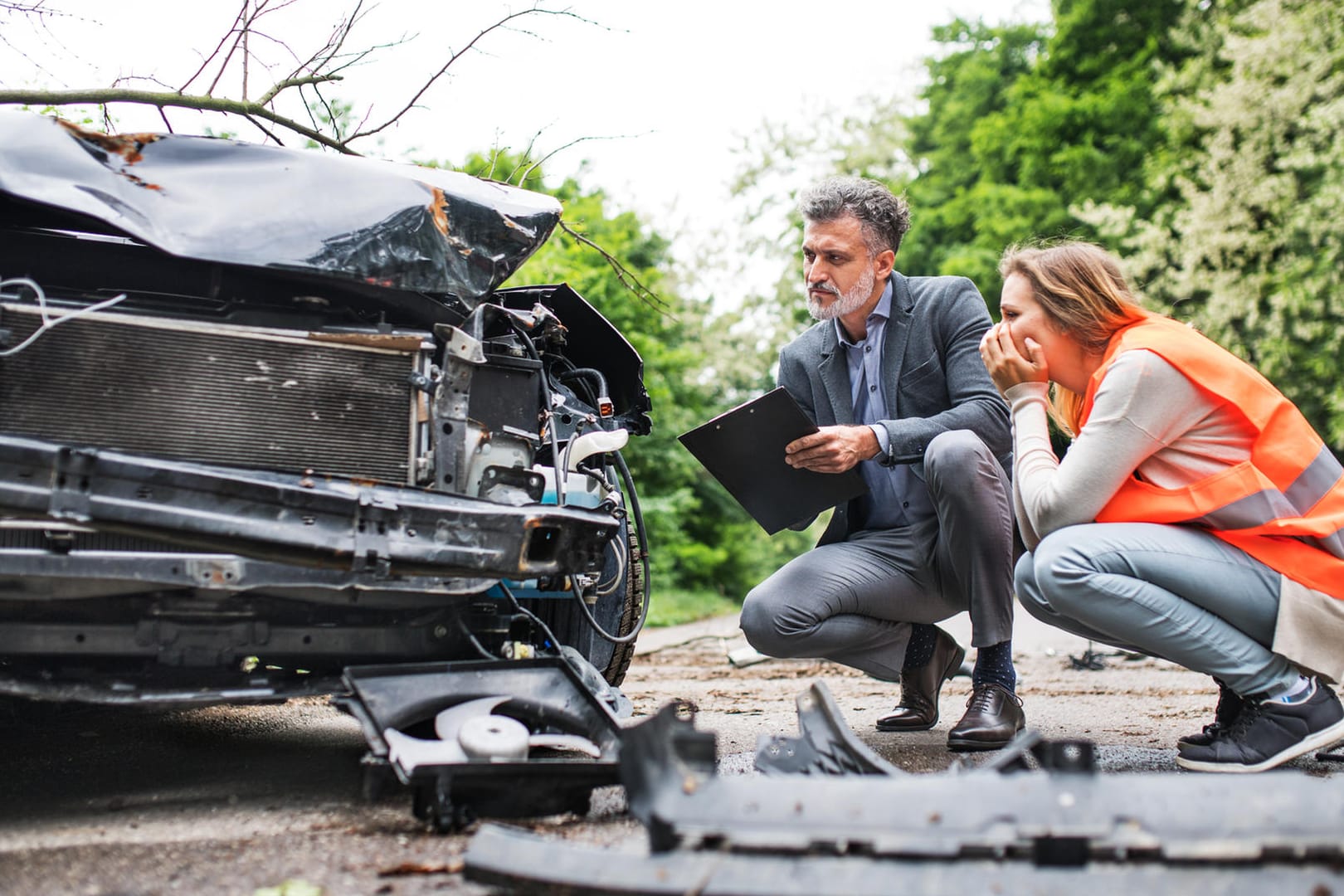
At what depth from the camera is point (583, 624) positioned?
3.52 metres

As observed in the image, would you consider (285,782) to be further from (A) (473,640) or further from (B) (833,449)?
(B) (833,449)

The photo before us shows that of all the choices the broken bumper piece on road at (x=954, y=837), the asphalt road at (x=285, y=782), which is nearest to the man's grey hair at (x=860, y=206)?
the asphalt road at (x=285, y=782)

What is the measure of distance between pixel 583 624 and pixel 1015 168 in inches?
750

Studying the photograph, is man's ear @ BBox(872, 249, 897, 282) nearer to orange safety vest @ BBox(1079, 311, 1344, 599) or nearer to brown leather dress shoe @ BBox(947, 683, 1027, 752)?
orange safety vest @ BBox(1079, 311, 1344, 599)

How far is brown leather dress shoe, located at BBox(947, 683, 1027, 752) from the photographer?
10.5 feet

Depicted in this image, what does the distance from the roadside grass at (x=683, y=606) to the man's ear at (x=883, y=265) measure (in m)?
6.96

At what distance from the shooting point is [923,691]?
12.2ft

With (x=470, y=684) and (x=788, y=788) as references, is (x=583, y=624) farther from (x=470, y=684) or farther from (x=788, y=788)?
(x=788, y=788)

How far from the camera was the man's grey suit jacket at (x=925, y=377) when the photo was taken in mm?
3561

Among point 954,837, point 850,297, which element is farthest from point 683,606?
point 954,837

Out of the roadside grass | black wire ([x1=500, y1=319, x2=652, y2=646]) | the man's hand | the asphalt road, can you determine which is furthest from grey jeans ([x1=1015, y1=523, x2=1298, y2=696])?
the roadside grass

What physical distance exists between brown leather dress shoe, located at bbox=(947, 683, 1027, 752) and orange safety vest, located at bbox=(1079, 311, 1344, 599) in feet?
2.71

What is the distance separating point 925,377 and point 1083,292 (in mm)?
843

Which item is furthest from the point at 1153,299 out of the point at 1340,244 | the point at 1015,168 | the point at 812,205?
the point at 812,205
